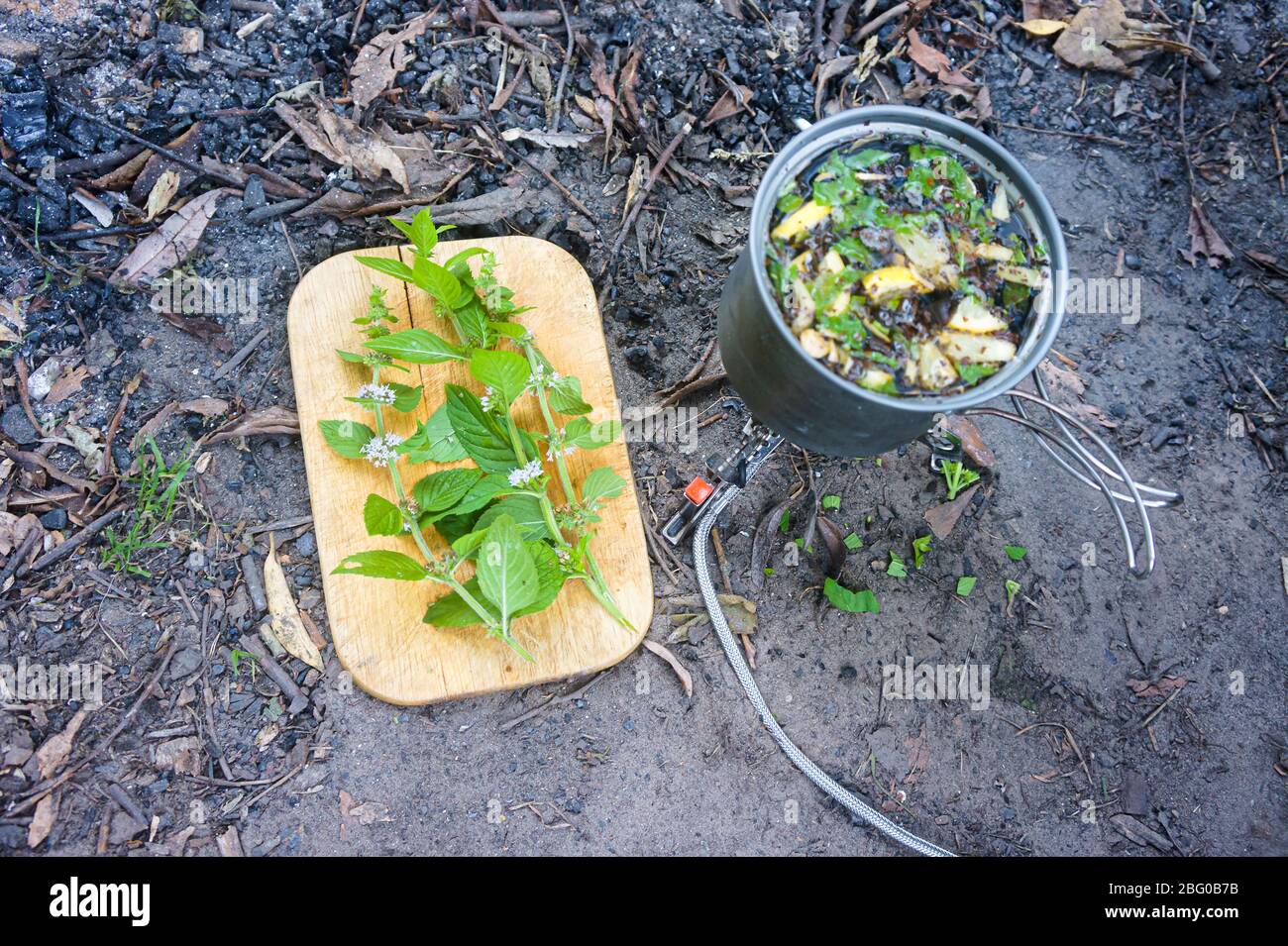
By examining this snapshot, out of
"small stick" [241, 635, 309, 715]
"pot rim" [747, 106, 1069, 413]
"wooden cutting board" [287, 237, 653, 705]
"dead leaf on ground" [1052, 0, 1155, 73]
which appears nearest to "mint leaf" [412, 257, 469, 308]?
"wooden cutting board" [287, 237, 653, 705]

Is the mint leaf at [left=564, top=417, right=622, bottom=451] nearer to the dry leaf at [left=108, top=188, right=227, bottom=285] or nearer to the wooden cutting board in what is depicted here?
the wooden cutting board

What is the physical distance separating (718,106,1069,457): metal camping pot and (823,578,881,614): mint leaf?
71 cm

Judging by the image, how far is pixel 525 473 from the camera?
94.2 inches

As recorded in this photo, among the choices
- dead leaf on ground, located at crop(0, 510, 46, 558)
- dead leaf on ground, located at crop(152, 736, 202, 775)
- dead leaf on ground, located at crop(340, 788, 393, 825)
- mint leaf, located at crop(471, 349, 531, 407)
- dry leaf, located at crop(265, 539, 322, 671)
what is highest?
mint leaf, located at crop(471, 349, 531, 407)

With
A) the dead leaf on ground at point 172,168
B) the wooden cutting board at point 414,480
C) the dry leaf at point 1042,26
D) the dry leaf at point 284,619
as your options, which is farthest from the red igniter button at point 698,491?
the dry leaf at point 1042,26

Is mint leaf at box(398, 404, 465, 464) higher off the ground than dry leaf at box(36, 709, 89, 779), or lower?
higher

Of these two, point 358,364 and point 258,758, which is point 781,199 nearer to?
point 358,364

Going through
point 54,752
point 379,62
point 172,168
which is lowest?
point 54,752

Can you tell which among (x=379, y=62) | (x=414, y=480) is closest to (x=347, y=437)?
(x=414, y=480)

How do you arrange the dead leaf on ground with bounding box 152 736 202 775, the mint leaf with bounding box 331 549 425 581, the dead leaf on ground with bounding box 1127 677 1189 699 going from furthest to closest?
the dead leaf on ground with bounding box 1127 677 1189 699
the dead leaf on ground with bounding box 152 736 202 775
the mint leaf with bounding box 331 549 425 581

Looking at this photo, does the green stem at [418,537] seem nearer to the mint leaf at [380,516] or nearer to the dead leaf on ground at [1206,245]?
the mint leaf at [380,516]

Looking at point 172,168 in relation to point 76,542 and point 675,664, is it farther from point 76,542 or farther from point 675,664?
point 675,664

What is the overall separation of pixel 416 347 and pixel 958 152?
1.47 meters

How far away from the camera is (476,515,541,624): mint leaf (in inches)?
88.1
